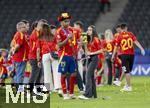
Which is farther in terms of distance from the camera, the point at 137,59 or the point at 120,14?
the point at 120,14

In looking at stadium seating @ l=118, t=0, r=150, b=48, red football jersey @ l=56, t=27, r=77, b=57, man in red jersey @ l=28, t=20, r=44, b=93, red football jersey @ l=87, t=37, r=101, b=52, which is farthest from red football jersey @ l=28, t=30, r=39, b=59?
stadium seating @ l=118, t=0, r=150, b=48

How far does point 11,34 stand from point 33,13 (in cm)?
235

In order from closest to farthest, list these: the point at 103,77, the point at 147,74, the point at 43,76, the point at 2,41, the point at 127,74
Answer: the point at 43,76, the point at 127,74, the point at 103,77, the point at 147,74, the point at 2,41

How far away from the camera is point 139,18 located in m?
42.2

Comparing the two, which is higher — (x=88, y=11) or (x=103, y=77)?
(x=88, y=11)

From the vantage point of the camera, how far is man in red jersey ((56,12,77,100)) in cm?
2070

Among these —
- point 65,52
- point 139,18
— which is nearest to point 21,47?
point 65,52

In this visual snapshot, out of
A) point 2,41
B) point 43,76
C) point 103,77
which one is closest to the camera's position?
point 43,76

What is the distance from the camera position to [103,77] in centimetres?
3022

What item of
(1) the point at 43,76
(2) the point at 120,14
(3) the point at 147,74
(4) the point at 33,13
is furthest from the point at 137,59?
(1) the point at 43,76

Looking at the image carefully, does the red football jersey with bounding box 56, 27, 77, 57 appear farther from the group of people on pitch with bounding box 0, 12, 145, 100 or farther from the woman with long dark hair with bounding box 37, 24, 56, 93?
the woman with long dark hair with bounding box 37, 24, 56, 93

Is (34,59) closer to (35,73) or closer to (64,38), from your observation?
(35,73)

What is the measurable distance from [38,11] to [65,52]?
78.3 feet

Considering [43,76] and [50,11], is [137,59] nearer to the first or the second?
[50,11]
